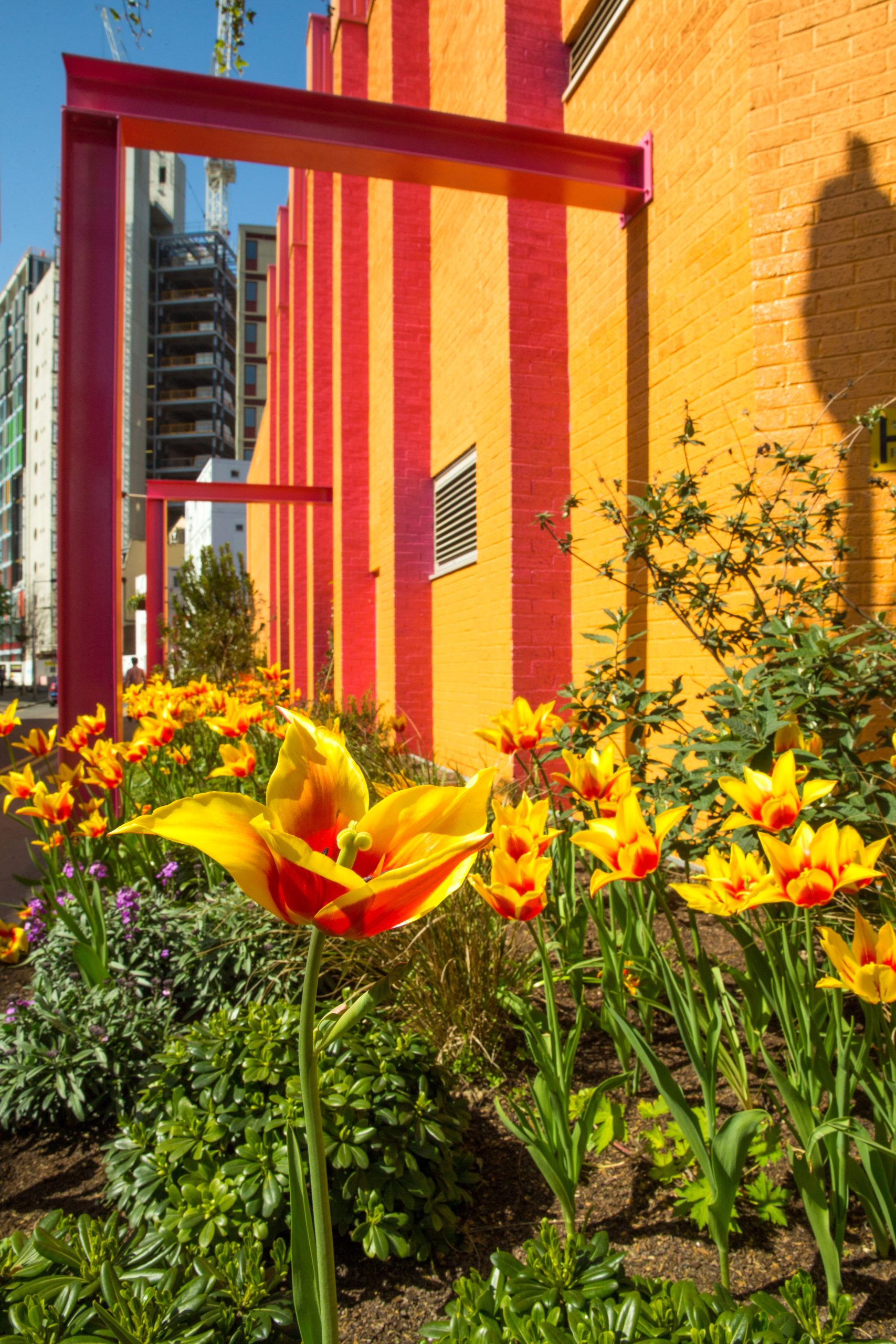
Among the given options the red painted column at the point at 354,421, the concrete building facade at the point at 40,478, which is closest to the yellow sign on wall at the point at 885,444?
the red painted column at the point at 354,421

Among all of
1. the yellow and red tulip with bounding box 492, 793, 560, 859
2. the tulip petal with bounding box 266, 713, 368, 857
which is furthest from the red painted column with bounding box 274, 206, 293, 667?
the tulip petal with bounding box 266, 713, 368, 857

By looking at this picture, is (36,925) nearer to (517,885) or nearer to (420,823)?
(517,885)

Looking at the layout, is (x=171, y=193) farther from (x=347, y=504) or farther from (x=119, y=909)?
(x=119, y=909)

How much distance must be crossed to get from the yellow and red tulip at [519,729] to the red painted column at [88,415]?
3828mm

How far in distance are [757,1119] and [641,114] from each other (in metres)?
6.27

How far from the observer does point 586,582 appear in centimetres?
634

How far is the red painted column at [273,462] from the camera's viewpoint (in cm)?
2338

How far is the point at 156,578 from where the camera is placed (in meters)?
18.2

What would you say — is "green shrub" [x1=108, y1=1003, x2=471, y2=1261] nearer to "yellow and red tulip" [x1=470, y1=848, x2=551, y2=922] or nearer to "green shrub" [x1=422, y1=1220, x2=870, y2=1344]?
"green shrub" [x1=422, y1=1220, x2=870, y2=1344]

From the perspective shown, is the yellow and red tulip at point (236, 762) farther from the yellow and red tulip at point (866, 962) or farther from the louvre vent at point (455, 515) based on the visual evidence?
the louvre vent at point (455, 515)

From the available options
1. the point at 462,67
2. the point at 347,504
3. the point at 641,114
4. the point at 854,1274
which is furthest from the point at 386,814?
the point at 347,504

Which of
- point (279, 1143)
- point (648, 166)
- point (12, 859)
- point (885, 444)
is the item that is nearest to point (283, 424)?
point (12, 859)

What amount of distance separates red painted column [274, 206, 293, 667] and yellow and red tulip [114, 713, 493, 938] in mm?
19724

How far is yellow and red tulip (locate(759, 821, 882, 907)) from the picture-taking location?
133 centimetres
